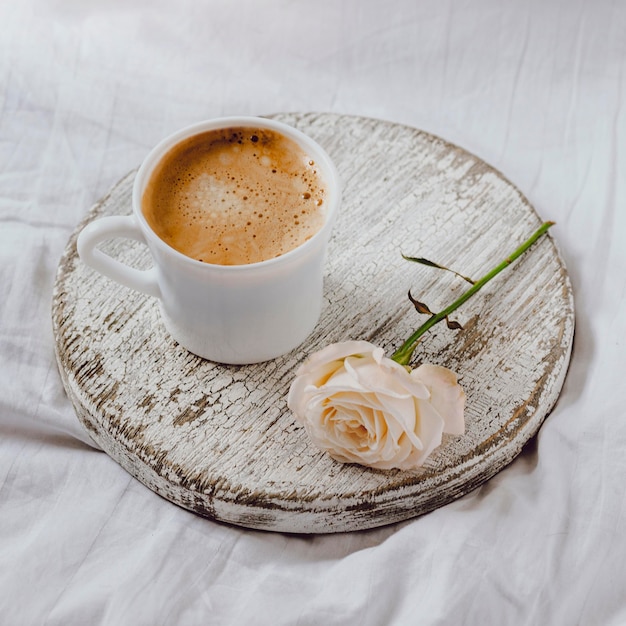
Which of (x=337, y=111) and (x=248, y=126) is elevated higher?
(x=248, y=126)

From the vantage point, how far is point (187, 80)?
148 cm

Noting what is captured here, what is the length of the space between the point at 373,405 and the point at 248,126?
392 millimetres

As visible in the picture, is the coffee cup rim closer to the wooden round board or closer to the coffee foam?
the coffee foam

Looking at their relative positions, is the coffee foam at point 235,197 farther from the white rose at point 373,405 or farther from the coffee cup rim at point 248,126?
the white rose at point 373,405

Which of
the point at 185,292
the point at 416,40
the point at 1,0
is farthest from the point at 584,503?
the point at 1,0

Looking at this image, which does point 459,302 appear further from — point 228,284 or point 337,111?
point 337,111

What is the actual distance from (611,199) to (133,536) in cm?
A: 81

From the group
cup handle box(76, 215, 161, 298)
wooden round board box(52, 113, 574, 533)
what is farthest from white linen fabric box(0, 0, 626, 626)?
cup handle box(76, 215, 161, 298)

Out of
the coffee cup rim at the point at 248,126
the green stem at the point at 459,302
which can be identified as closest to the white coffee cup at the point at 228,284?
the coffee cup rim at the point at 248,126

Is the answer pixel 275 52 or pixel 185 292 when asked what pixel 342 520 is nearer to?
pixel 185 292

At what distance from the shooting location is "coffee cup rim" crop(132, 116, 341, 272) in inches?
34.8

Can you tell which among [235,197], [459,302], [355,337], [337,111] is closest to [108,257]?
[235,197]

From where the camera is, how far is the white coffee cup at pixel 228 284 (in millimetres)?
898

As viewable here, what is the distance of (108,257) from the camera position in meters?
0.98
